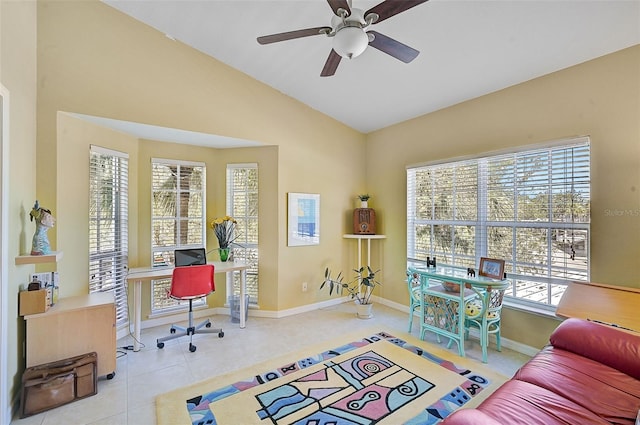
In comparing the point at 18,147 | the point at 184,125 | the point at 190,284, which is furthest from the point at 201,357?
the point at 184,125

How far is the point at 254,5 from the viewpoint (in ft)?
7.92

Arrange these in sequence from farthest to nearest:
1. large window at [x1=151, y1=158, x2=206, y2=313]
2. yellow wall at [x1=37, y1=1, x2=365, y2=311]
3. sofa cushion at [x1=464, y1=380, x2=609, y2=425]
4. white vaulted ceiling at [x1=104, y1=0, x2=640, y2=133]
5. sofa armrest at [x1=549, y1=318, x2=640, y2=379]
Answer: large window at [x1=151, y1=158, x2=206, y2=313] < yellow wall at [x1=37, y1=1, x2=365, y2=311] < white vaulted ceiling at [x1=104, y1=0, x2=640, y2=133] < sofa armrest at [x1=549, y1=318, x2=640, y2=379] < sofa cushion at [x1=464, y1=380, x2=609, y2=425]

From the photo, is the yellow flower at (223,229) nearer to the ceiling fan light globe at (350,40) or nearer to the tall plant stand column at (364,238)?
the tall plant stand column at (364,238)

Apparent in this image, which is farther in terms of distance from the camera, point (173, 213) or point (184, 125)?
point (173, 213)

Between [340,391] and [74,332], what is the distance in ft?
7.46

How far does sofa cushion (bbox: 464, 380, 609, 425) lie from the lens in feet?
4.35

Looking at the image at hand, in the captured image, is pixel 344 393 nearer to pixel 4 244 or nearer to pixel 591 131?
pixel 4 244

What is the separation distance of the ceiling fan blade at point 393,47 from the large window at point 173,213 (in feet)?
9.56

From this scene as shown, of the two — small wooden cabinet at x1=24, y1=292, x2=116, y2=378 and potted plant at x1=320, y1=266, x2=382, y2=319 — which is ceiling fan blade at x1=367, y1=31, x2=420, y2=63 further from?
small wooden cabinet at x1=24, y1=292, x2=116, y2=378

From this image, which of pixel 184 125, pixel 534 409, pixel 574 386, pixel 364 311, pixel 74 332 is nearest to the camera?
pixel 534 409

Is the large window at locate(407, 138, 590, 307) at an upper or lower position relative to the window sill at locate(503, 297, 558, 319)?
upper

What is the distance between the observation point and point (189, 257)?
3.39m

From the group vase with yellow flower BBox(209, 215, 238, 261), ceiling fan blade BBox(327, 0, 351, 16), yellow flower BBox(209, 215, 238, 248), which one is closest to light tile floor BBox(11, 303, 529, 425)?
vase with yellow flower BBox(209, 215, 238, 261)

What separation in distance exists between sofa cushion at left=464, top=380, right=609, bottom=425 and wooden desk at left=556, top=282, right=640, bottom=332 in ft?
3.05
